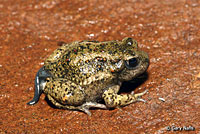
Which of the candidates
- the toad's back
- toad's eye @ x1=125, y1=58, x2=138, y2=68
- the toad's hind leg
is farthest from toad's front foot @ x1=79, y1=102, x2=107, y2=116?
toad's eye @ x1=125, y1=58, x2=138, y2=68

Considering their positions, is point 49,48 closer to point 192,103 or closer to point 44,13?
point 44,13

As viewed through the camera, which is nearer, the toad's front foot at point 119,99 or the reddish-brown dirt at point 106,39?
the reddish-brown dirt at point 106,39

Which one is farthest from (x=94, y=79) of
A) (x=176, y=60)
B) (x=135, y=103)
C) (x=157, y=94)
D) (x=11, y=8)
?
(x=11, y=8)

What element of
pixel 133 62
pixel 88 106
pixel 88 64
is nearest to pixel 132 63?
pixel 133 62

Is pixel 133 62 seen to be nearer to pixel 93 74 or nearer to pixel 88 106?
pixel 93 74

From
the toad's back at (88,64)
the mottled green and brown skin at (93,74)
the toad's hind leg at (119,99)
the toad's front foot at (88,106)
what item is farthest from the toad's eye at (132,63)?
the toad's front foot at (88,106)

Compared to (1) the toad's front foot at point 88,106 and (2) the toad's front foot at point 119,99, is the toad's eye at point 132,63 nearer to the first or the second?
(2) the toad's front foot at point 119,99

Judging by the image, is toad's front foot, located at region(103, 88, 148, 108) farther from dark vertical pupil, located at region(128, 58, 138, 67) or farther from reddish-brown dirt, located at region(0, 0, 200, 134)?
dark vertical pupil, located at region(128, 58, 138, 67)
